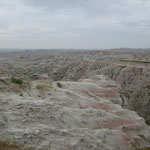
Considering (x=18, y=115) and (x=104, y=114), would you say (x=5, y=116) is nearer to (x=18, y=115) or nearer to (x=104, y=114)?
(x=18, y=115)

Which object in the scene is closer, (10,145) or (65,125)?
(10,145)

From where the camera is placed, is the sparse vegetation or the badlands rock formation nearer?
the sparse vegetation

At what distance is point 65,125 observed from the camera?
1004 centimetres

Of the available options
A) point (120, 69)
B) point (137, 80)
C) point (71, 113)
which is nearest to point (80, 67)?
point (120, 69)

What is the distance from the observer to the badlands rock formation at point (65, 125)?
812 centimetres

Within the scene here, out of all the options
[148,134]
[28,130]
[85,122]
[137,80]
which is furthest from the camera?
[137,80]

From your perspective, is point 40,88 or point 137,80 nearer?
point 40,88

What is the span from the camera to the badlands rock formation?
8117 mm

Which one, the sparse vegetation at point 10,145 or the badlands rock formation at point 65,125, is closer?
the sparse vegetation at point 10,145

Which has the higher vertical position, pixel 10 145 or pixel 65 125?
pixel 10 145

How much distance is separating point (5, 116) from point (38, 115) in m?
1.66

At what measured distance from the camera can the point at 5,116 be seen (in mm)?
9078

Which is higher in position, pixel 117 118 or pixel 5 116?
pixel 5 116

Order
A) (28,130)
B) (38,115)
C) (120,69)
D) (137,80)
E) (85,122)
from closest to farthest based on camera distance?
(28,130) < (38,115) < (85,122) < (137,80) < (120,69)
